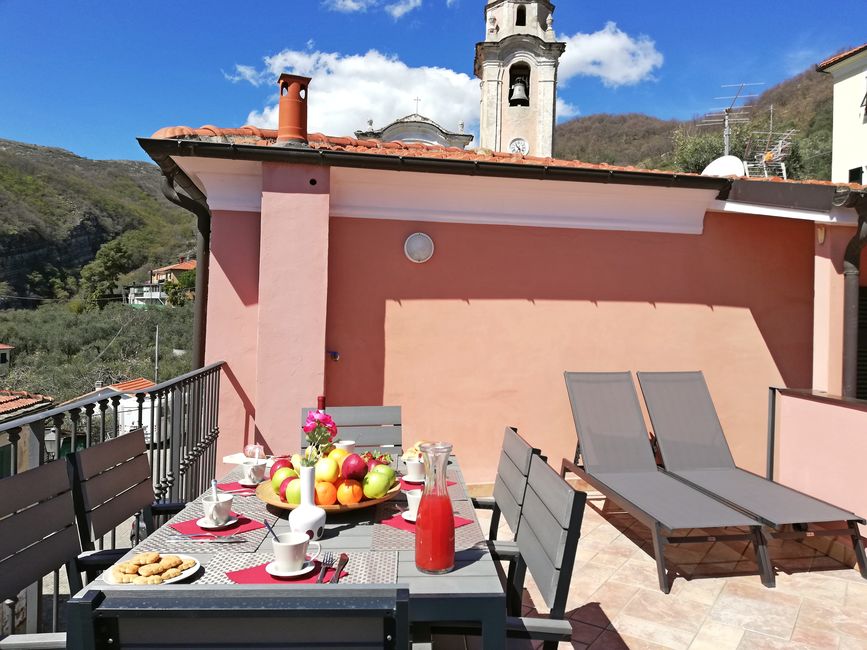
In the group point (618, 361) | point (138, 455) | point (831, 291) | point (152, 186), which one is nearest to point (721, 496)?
point (618, 361)

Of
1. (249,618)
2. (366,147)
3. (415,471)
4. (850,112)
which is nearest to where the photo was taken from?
(249,618)

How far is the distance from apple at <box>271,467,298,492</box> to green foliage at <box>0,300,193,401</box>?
2897 cm

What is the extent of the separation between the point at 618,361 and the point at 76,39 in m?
58.4

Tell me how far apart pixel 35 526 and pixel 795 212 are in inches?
233

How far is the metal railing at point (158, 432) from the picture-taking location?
225cm

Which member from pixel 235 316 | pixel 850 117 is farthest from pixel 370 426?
pixel 850 117

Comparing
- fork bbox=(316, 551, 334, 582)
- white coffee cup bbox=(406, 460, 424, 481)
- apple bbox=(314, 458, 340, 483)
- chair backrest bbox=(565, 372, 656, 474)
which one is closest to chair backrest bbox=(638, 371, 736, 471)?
chair backrest bbox=(565, 372, 656, 474)

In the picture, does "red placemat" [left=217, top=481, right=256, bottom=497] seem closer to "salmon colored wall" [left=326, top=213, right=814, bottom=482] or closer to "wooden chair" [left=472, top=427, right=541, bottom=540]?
"wooden chair" [left=472, top=427, right=541, bottom=540]

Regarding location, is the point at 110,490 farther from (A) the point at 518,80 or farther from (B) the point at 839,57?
(B) the point at 839,57

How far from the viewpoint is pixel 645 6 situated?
21.2 meters

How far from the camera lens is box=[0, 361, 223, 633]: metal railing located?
2.25 m

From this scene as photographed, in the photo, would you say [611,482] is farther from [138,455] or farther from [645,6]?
[645,6]

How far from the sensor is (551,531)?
6.21ft

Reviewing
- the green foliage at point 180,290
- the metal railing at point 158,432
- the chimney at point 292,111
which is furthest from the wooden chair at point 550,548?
the green foliage at point 180,290
